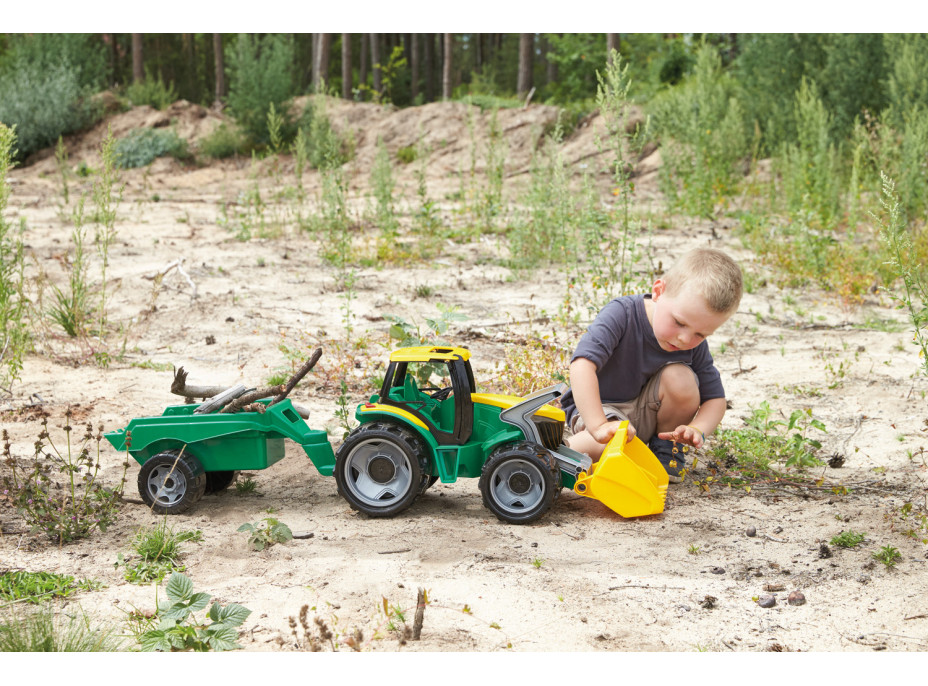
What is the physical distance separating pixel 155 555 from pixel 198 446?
602mm

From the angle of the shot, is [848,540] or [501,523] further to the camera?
[501,523]

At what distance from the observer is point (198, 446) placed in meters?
3.36

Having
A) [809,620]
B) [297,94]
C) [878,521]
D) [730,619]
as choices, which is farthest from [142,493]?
[297,94]

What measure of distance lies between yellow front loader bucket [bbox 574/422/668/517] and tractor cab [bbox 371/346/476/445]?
0.53 meters

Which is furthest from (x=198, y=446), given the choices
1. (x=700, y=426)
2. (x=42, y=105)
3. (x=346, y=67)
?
(x=346, y=67)

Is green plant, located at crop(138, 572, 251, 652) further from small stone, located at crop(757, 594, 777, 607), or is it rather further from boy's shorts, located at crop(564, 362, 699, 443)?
boy's shorts, located at crop(564, 362, 699, 443)

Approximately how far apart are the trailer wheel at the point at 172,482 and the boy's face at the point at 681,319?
2026 mm

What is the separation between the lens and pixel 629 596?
8.55 feet

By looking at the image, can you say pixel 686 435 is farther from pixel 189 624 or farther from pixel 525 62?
pixel 525 62

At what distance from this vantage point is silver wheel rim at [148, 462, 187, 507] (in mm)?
3303

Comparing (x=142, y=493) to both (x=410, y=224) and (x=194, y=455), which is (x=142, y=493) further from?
(x=410, y=224)

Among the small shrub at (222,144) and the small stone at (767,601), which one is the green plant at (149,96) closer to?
the small shrub at (222,144)

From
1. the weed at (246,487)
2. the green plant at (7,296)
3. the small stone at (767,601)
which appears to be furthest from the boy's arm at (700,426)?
the green plant at (7,296)

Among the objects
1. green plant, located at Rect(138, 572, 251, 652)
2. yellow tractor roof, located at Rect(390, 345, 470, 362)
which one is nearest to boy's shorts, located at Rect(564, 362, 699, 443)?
yellow tractor roof, located at Rect(390, 345, 470, 362)
